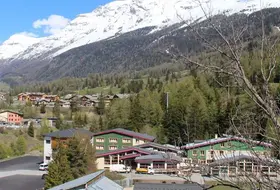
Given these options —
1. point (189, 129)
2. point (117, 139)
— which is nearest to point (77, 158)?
point (189, 129)

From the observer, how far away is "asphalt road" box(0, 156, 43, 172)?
93.2ft

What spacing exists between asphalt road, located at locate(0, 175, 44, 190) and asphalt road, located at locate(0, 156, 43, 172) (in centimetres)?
368

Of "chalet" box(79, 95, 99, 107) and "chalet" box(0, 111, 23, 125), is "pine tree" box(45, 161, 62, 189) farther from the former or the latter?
"chalet" box(79, 95, 99, 107)

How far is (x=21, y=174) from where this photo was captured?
84.3 feet

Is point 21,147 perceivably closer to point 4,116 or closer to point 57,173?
point 57,173

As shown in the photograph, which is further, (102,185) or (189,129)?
(102,185)

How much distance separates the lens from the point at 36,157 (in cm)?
3572

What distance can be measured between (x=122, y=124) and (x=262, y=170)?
123 feet

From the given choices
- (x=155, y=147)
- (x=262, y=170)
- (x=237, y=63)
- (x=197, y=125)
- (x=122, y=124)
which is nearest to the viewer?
(x=237, y=63)

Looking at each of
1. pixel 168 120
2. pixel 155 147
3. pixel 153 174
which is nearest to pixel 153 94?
pixel 168 120

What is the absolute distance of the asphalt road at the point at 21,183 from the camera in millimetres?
21266

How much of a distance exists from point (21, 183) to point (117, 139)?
37.3 ft

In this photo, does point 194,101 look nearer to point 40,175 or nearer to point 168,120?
point 168,120

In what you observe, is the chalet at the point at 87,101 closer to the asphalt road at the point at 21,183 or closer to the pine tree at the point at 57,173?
the asphalt road at the point at 21,183
